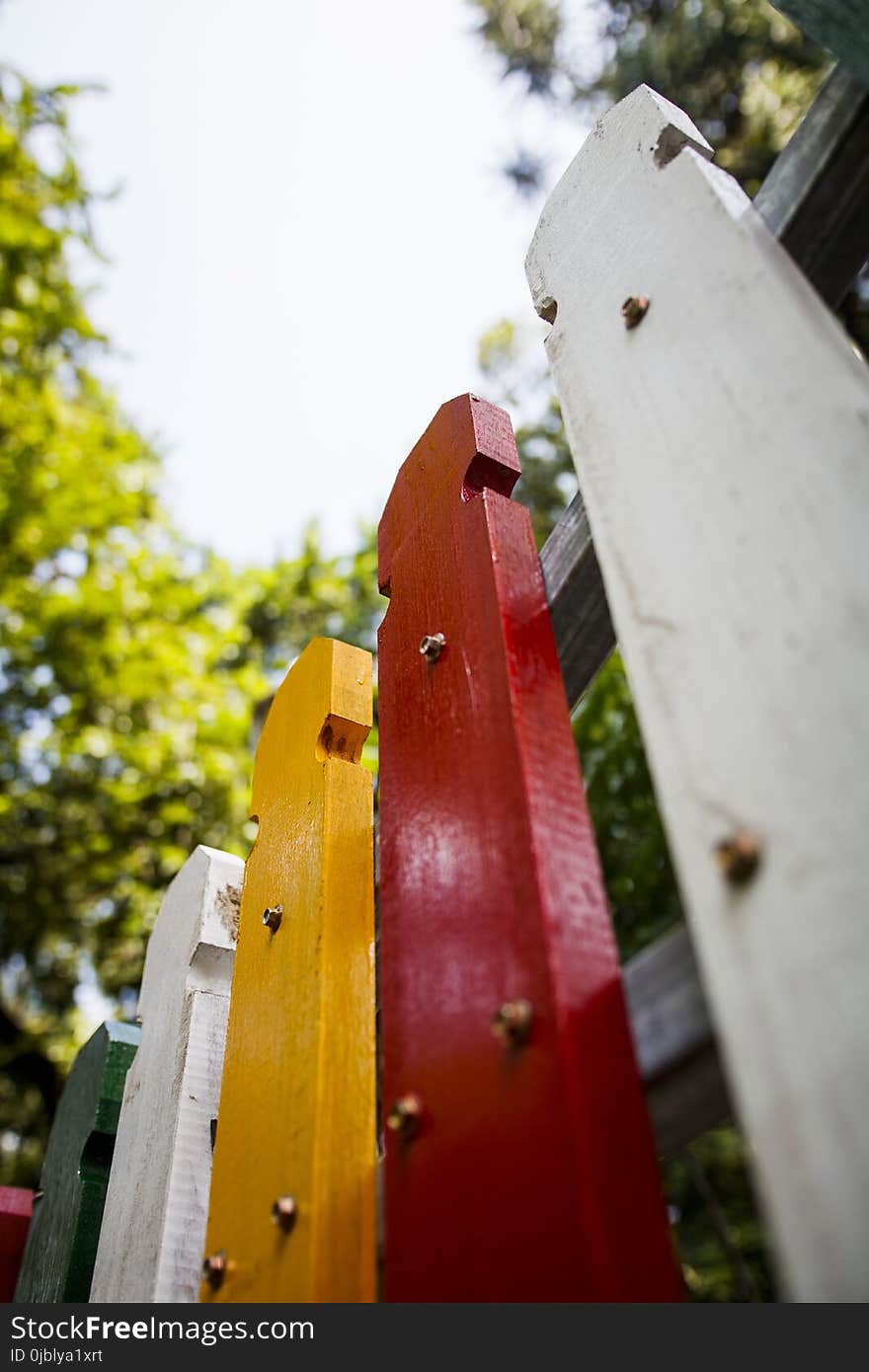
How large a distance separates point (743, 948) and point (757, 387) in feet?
1.35

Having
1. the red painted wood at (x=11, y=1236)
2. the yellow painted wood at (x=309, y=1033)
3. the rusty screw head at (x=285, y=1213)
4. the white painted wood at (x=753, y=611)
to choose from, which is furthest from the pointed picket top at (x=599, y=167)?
the red painted wood at (x=11, y=1236)

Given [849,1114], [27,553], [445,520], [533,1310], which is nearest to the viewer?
[849,1114]

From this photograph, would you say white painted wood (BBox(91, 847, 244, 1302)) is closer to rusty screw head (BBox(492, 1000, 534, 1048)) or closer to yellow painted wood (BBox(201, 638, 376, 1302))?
yellow painted wood (BBox(201, 638, 376, 1302))

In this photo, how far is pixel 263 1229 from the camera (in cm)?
90

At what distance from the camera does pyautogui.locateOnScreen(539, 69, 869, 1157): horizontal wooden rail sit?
0.64 m

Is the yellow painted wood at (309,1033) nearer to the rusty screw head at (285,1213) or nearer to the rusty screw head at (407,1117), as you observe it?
the rusty screw head at (285,1213)

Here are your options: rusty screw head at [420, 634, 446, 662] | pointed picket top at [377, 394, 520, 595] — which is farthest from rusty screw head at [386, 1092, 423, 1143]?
pointed picket top at [377, 394, 520, 595]

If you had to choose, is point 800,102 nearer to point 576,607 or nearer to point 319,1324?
point 576,607

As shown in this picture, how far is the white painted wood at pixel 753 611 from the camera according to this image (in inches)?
19.4

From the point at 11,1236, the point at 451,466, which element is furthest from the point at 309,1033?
the point at 11,1236

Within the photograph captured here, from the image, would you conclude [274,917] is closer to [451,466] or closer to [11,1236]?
[451,466]

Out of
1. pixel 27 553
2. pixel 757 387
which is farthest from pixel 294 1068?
pixel 27 553

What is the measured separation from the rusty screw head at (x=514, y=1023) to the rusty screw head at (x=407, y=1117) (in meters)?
0.13

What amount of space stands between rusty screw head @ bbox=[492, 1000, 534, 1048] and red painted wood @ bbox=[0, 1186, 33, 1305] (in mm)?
1398
